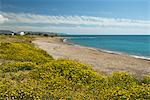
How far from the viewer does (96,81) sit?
13.0 meters

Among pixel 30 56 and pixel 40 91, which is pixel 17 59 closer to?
pixel 30 56

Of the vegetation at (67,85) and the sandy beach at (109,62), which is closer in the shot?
the vegetation at (67,85)

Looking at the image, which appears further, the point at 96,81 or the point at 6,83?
the point at 96,81

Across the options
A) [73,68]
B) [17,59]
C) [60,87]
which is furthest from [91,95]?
[17,59]

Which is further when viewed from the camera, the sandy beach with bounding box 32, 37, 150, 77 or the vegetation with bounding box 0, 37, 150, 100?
the sandy beach with bounding box 32, 37, 150, 77

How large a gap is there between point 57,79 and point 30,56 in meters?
12.1

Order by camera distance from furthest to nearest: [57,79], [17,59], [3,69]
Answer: [17,59], [3,69], [57,79]

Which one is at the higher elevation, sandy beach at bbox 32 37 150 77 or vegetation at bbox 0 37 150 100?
vegetation at bbox 0 37 150 100

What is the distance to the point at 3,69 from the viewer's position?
1588 cm

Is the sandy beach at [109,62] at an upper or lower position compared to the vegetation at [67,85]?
lower

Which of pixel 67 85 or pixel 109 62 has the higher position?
pixel 67 85

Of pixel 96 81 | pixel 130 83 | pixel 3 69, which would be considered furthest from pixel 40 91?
pixel 3 69

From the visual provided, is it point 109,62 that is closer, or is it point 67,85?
point 67,85

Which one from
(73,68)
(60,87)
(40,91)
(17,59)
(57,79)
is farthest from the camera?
(17,59)
